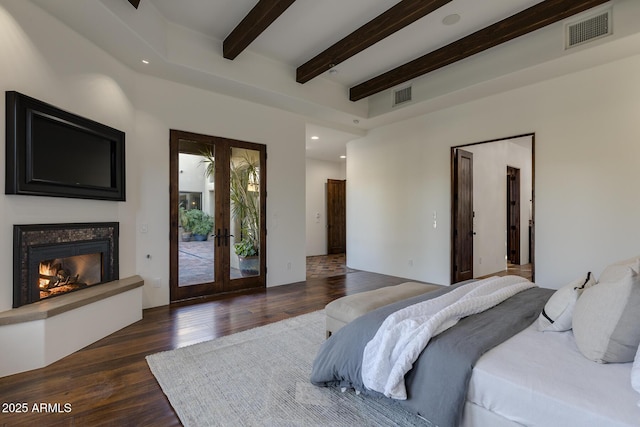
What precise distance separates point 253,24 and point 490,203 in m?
5.50

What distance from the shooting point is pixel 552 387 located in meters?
1.27

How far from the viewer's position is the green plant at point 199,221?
4590 mm

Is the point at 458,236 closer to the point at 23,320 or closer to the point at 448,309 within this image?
the point at 448,309

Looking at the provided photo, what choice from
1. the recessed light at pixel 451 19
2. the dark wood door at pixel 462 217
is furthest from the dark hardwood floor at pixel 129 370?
the recessed light at pixel 451 19

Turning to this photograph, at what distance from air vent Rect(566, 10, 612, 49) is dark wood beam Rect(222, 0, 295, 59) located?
315cm

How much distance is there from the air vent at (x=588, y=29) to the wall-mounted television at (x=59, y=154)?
5.30 meters

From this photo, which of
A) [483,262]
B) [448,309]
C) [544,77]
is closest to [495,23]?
[544,77]

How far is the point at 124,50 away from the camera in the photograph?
138 inches

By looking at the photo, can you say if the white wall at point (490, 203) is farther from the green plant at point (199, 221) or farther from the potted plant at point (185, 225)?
the potted plant at point (185, 225)

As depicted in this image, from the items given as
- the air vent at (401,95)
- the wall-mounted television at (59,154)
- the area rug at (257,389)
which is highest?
the air vent at (401,95)

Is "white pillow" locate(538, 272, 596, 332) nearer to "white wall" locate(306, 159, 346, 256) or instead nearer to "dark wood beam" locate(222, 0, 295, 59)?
"dark wood beam" locate(222, 0, 295, 59)

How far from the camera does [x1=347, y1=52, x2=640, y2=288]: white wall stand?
371 cm

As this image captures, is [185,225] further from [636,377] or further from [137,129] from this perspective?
[636,377]

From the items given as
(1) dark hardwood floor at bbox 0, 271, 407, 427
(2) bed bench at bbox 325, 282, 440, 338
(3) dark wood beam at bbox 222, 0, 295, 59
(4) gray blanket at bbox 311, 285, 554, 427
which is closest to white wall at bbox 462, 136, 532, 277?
(1) dark hardwood floor at bbox 0, 271, 407, 427
